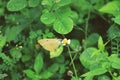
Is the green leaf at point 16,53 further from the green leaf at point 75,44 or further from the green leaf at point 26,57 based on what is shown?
the green leaf at point 75,44

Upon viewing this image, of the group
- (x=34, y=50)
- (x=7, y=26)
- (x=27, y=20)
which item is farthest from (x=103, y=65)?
(x=7, y=26)

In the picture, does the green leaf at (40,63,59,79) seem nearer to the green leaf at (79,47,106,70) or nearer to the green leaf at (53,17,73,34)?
the green leaf at (79,47,106,70)

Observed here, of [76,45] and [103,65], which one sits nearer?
[103,65]

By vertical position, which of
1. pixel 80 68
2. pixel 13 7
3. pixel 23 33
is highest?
pixel 13 7

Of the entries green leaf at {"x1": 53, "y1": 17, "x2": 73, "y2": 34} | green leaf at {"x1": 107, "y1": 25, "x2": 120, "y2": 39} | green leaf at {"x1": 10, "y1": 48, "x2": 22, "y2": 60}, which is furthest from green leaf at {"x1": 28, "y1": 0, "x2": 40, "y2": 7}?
green leaf at {"x1": 107, "y1": 25, "x2": 120, "y2": 39}

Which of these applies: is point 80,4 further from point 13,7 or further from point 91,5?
point 13,7

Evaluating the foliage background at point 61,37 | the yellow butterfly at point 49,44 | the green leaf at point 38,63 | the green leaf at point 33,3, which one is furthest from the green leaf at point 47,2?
the green leaf at point 38,63

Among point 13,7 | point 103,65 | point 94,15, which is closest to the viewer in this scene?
point 103,65

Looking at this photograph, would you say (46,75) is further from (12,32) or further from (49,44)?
(12,32)

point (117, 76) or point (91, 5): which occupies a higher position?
point (91, 5)
